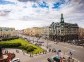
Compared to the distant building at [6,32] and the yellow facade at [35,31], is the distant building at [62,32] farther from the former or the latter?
the distant building at [6,32]

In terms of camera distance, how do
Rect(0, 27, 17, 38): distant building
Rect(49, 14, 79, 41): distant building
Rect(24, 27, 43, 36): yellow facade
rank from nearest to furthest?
Rect(49, 14, 79, 41): distant building < Rect(0, 27, 17, 38): distant building < Rect(24, 27, 43, 36): yellow facade

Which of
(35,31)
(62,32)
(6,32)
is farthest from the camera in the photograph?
(35,31)

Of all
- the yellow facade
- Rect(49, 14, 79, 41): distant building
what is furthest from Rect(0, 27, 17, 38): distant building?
Rect(49, 14, 79, 41): distant building

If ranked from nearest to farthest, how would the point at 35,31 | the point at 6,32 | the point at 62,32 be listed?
the point at 62,32
the point at 6,32
the point at 35,31

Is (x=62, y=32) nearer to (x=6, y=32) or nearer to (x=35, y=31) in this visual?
(x=6, y=32)

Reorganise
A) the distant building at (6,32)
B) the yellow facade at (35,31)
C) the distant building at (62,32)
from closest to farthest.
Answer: the distant building at (62,32) → the distant building at (6,32) → the yellow facade at (35,31)

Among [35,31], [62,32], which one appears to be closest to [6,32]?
[35,31]

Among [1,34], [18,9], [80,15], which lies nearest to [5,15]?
[18,9]

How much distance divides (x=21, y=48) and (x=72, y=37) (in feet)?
30.1

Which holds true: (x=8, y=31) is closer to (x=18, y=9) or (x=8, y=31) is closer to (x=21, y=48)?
(x=21, y=48)

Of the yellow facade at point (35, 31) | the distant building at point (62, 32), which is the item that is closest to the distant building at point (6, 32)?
the yellow facade at point (35, 31)

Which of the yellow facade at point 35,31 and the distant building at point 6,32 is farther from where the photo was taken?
the yellow facade at point 35,31

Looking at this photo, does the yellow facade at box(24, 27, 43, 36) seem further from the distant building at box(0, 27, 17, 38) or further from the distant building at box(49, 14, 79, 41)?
the distant building at box(49, 14, 79, 41)

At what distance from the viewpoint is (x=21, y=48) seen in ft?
77.4
